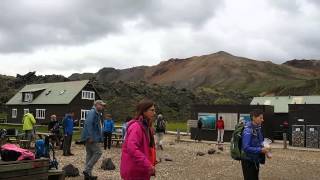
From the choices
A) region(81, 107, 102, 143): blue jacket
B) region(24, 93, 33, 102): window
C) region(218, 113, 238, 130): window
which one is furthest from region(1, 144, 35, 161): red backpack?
region(24, 93, 33, 102): window

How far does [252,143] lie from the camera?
8.99m

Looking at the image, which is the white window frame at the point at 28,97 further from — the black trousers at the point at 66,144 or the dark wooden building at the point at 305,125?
the black trousers at the point at 66,144

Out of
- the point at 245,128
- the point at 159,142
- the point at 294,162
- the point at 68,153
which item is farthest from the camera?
the point at 159,142

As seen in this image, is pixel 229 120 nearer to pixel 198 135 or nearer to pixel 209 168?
pixel 198 135

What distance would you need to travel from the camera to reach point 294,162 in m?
22.3

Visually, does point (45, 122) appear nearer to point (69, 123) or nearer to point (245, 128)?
point (69, 123)

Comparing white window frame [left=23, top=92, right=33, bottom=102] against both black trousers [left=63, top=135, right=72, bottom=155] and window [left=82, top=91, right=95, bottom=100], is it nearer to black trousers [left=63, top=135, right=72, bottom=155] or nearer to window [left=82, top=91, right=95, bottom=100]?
window [left=82, top=91, right=95, bottom=100]

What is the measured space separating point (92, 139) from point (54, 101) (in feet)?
169

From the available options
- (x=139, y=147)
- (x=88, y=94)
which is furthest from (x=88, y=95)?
(x=139, y=147)

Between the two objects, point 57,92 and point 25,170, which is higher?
point 57,92

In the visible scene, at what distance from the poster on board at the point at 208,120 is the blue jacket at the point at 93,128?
26.4 meters

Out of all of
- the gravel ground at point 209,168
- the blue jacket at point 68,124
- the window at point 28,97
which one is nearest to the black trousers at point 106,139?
the gravel ground at point 209,168

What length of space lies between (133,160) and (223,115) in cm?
3173

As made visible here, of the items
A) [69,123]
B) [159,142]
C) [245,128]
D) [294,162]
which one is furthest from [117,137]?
[245,128]
